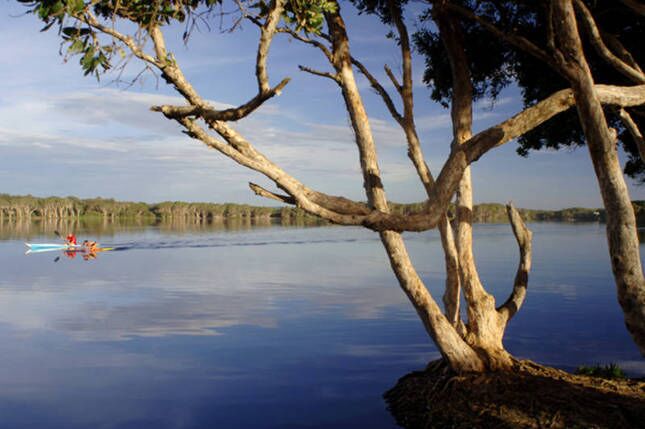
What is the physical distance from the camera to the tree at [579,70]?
22.2ft

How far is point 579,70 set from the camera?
22.9 feet

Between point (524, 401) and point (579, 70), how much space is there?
14.2ft

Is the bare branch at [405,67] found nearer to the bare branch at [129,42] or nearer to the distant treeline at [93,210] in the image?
the bare branch at [129,42]

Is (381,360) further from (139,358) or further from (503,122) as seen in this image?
(503,122)

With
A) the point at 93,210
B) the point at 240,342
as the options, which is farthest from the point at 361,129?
the point at 93,210

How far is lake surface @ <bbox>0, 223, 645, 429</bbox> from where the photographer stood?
11.0 meters

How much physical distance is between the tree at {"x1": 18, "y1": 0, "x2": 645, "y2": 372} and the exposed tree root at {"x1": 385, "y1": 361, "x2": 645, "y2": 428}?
1.19ft

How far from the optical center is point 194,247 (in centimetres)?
5162

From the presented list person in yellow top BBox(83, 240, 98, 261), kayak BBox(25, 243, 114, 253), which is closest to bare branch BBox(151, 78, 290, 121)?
person in yellow top BBox(83, 240, 98, 261)

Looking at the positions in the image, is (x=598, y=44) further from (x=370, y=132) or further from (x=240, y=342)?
(x=240, y=342)

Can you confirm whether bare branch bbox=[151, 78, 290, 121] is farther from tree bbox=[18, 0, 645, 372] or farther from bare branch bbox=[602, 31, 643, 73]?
bare branch bbox=[602, 31, 643, 73]

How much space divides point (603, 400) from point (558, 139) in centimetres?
591

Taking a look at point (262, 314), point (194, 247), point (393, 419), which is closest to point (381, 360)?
point (393, 419)

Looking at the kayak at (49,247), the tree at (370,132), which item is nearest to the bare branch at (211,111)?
the tree at (370,132)
